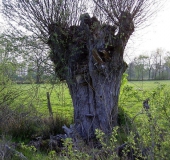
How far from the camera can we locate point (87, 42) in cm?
686

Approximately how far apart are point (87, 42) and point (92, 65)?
0.87m

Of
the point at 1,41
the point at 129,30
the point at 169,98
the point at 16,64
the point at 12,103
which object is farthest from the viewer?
the point at 12,103

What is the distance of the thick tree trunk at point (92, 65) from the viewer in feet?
21.4

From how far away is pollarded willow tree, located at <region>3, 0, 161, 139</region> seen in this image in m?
6.42

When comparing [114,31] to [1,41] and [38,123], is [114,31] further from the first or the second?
[38,123]

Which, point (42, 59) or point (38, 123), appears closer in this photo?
point (42, 59)

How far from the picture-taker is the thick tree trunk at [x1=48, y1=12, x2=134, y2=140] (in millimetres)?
6512

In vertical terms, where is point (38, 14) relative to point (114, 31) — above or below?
above

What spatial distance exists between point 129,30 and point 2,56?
5.21 metres

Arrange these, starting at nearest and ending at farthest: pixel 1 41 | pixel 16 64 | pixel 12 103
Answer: pixel 1 41, pixel 16 64, pixel 12 103

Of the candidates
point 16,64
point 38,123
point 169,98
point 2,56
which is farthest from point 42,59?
point 169,98

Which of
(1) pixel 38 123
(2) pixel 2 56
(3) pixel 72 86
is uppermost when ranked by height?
(2) pixel 2 56

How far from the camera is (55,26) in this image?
6684 mm

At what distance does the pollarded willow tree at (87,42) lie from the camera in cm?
642
